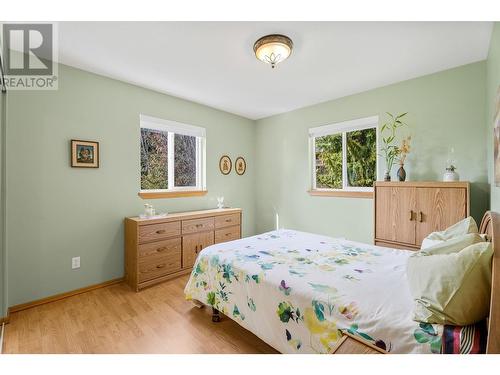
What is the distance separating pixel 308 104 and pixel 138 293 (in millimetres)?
3447

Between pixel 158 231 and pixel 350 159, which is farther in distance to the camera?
pixel 350 159

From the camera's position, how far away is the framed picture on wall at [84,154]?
99.3 inches

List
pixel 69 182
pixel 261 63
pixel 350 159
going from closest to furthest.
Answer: pixel 261 63, pixel 69 182, pixel 350 159

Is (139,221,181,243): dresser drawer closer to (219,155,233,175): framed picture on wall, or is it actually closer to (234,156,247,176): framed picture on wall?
(219,155,233,175): framed picture on wall

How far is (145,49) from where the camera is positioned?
2.12 m

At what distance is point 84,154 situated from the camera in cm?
260

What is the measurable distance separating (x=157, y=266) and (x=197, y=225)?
0.70 m

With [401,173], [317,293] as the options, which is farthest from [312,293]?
[401,173]

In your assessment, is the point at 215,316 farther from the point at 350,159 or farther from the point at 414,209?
the point at 350,159

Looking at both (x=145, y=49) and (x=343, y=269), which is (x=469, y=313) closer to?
(x=343, y=269)

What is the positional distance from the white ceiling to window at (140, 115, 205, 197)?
535 mm

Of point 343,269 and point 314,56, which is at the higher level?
point 314,56
